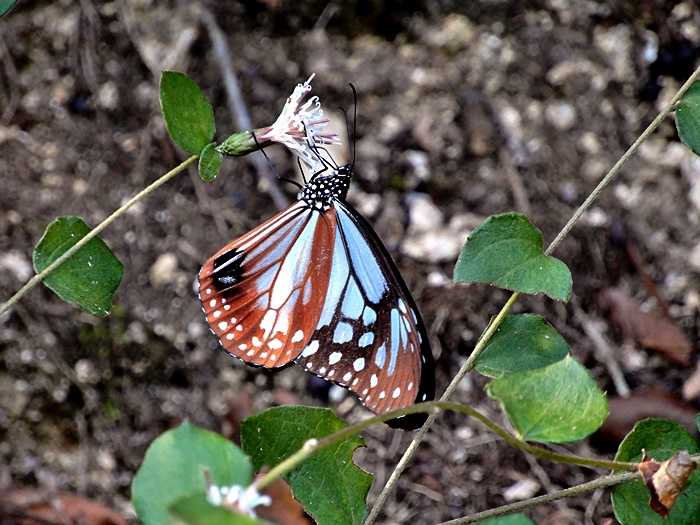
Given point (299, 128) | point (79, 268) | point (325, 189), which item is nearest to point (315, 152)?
point (299, 128)

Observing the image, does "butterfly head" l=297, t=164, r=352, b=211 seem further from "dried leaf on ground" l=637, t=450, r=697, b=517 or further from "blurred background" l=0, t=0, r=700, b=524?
"dried leaf on ground" l=637, t=450, r=697, b=517

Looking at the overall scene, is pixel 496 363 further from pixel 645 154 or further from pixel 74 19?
pixel 74 19

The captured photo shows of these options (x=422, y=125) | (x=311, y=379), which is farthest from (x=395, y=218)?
(x=311, y=379)

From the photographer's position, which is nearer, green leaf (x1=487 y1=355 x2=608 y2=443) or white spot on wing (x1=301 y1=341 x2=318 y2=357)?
green leaf (x1=487 y1=355 x2=608 y2=443)

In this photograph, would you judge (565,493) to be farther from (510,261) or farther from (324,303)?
(324,303)

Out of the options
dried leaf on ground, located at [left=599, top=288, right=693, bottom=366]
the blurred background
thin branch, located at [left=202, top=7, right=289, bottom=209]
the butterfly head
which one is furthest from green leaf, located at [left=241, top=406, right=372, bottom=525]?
dried leaf on ground, located at [left=599, top=288, right=693, bottom=366]
